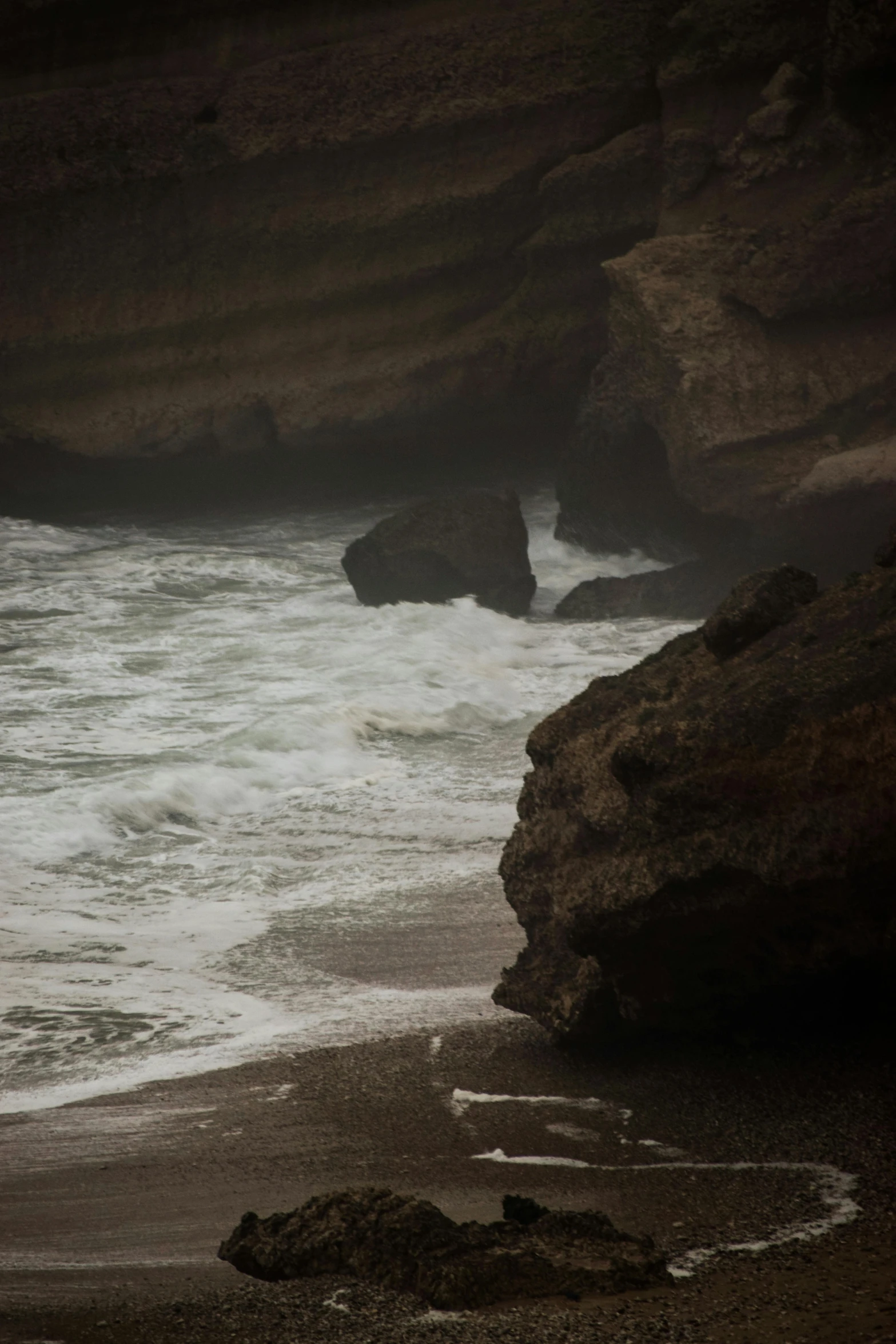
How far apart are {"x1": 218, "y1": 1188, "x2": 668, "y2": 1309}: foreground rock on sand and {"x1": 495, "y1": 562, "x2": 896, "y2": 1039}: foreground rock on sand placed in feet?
3.78

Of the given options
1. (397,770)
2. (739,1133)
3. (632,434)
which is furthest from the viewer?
(632,434)

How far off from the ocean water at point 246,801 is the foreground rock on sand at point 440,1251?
1.70 metres

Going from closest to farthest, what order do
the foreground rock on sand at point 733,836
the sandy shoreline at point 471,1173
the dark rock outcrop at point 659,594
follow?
the sandy shoreline at point 471,1173 → the foreground rock on sand at point 733,836 → the dark rock outcrop at point 659,594

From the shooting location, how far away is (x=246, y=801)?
8.51 metres

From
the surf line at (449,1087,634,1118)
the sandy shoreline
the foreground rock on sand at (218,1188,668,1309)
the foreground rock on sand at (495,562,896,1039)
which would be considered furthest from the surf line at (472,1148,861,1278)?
the foreground rock on sand at (495,562,896,1039)

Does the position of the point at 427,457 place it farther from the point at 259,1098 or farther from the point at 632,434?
the point at 259,1098

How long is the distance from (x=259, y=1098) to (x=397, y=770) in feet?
16.3

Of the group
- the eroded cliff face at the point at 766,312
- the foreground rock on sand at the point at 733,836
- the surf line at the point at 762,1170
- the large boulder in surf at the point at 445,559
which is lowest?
the surf line at the point at 762,1170

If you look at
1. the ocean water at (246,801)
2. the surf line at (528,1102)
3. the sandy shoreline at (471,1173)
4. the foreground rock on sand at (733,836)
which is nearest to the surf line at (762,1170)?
the sandy shoreline at (471,1173)

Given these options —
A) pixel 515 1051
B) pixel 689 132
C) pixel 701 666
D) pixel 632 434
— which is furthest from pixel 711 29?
pixel 515 1051

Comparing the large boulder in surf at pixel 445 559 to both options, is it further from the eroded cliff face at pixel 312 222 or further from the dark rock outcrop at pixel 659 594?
the eroded cliff face at pixel 312 222

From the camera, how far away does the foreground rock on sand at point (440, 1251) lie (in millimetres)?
2648

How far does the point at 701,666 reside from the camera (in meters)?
4.64

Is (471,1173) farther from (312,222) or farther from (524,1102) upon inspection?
(312,222)
